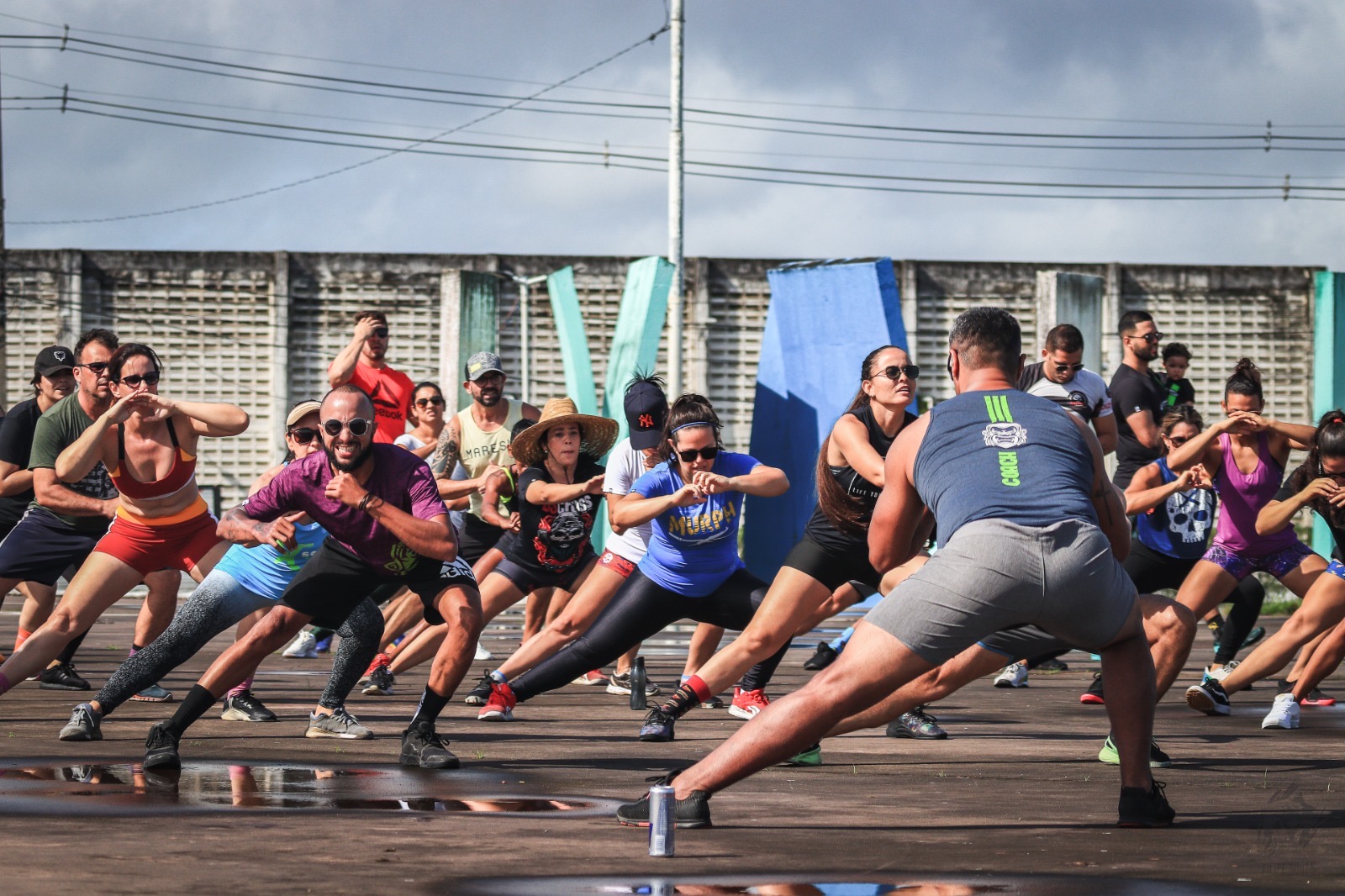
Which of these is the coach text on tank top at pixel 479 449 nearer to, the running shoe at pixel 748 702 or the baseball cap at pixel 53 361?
the baseball cap at pixel 53 361

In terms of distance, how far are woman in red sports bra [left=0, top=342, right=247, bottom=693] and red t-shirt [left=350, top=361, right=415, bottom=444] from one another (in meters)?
3.93

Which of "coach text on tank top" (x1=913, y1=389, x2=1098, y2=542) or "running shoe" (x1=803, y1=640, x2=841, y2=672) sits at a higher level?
"coach text on tank top" (x1=913, y1=389, x2=1098, y2=542)

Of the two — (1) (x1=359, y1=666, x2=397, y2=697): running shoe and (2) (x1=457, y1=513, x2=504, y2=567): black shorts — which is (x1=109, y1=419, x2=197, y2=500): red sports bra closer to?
(1) (x1=359, y1=666, x2=397, y2=697): running shoe

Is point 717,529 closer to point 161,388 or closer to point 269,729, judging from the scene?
point 269,729

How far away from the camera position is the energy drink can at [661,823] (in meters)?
5.02

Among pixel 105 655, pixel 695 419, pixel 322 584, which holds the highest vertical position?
pixel 695 419

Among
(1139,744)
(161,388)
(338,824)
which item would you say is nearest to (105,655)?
(338,824)

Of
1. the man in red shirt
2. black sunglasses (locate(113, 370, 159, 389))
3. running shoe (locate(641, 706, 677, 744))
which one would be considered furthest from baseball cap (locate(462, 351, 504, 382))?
running shoe (locate(641, 706, 677, 744))

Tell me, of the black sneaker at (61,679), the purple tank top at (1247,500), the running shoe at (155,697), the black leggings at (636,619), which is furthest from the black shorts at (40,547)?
the purple tank top at (1247,500)

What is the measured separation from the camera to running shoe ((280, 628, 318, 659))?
13.4 meters

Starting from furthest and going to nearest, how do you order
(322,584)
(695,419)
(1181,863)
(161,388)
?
(161,388) → (695,419) → (322,584) → (1181,863)

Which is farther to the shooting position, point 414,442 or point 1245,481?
point 414,442

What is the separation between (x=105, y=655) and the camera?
43.0ft

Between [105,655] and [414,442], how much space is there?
287 centimetres
